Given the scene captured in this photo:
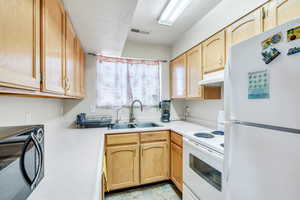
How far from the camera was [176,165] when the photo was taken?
196 cm

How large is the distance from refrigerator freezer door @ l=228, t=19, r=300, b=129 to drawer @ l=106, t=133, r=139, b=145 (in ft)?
4.62

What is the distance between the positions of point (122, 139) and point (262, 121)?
1.61 m

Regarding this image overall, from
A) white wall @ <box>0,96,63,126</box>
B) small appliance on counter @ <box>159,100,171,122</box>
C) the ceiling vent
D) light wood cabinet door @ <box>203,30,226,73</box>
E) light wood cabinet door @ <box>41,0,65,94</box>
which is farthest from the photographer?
small appliance on counter @ <box>159,100,171,122</box>

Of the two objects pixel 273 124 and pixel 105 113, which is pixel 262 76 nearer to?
pixel 273 124

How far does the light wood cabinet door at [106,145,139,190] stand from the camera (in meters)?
1.87

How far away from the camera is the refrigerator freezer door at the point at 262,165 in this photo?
0.60 metres

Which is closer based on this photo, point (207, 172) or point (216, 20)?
point (207, 172)

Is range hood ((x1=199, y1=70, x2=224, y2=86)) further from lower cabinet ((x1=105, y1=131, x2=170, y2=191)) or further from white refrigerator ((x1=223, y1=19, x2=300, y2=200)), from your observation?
lower cabinet ((x1=105, y1=131, x2=170, y2=191))

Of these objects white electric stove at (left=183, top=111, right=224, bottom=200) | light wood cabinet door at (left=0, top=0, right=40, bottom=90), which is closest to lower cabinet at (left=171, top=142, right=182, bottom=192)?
white electric stove at (left=183, top=111, right=224, bottom=200)

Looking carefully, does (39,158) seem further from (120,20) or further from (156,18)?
(156,18)

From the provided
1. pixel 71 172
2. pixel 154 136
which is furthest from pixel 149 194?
pixel 71 172

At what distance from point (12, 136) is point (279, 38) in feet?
3.97

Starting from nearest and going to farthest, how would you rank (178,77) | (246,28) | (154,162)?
(246,28) < (154,162) < (178,77)

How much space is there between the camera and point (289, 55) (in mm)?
604
